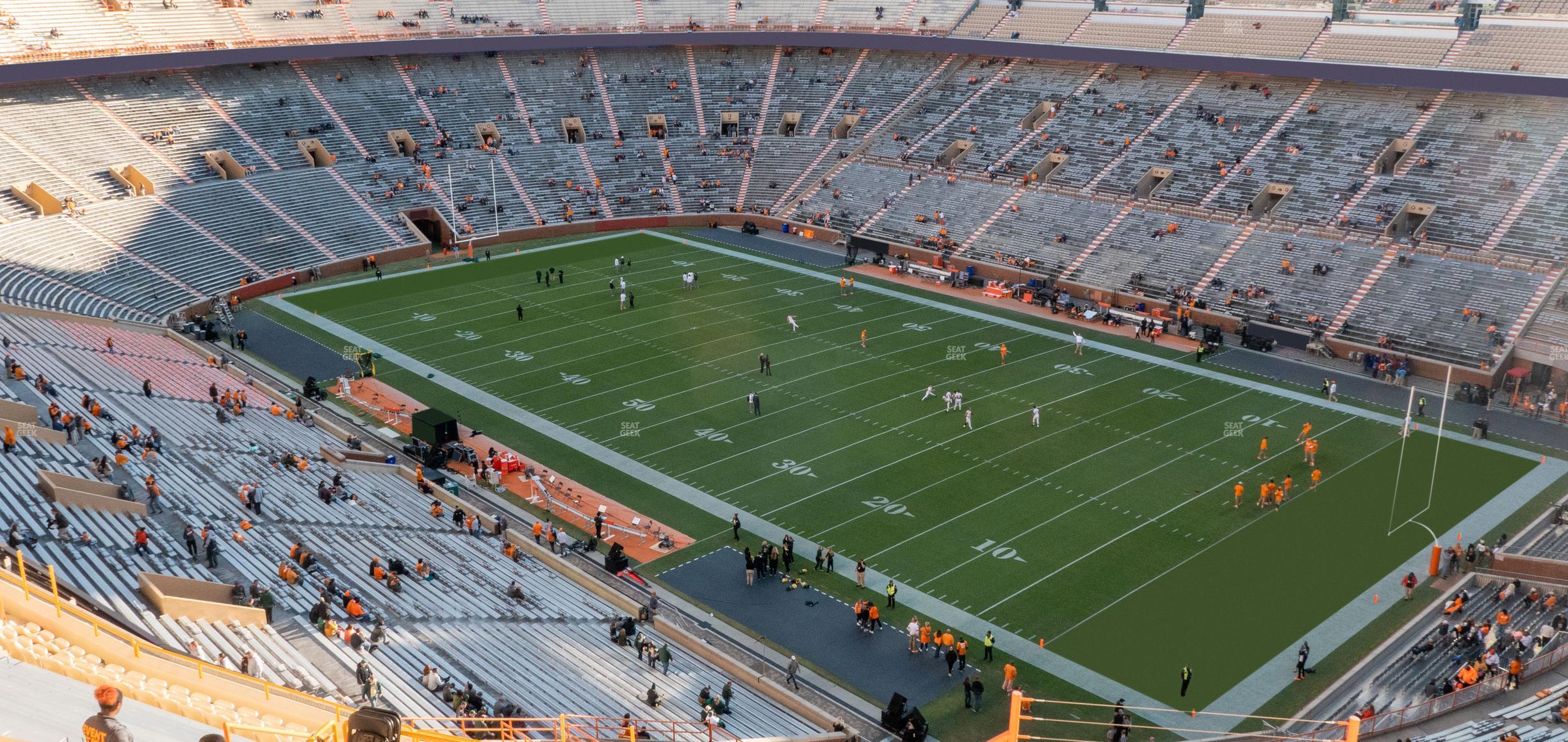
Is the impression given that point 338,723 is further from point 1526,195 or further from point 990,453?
point 1526,195

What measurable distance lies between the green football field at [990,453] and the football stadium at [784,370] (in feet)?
0.61

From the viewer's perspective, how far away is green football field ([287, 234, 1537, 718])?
90.1 ft

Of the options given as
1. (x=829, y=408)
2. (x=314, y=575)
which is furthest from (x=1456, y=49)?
(x=314, y=575)

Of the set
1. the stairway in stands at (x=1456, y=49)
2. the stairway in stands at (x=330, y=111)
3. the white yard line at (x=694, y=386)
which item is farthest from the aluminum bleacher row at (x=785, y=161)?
the white yard line at (x=694, y=386)

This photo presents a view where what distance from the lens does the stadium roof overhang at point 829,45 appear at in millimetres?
51375

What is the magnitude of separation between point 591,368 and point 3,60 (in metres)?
32.8

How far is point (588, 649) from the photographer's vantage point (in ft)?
80.1

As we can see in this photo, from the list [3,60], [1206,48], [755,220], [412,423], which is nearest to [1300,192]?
[1206,48]

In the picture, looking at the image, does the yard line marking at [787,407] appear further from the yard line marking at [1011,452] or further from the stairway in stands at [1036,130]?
the stairway in stands at [1036,130]

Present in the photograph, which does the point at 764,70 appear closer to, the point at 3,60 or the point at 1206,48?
the point at 1206,48

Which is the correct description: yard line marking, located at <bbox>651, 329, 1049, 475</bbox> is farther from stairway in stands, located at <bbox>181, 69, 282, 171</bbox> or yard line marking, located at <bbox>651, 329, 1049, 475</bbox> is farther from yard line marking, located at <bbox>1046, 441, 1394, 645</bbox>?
stairway in stands, located at <bbox>181, 69, 282, 171</bbox>

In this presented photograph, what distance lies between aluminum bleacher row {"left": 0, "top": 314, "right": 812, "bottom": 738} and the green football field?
528cm

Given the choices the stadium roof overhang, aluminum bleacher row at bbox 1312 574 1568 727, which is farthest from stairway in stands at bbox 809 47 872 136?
aluminum bleacher row at bbox 1312 574 1568 727

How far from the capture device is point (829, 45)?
73.3 meters
